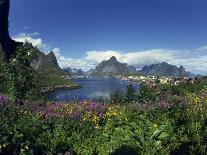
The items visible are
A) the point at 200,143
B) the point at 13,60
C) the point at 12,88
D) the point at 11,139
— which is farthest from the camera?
the point at 13,60

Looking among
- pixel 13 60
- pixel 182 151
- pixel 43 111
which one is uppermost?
pixel 13 60

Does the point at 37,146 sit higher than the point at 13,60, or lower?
lower

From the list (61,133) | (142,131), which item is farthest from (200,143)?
(61,133)

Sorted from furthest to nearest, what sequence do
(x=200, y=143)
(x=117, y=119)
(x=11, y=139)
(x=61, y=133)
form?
(x=117, y=119) < (x=61, y=133) < (x=200, y=143) < (x=11, y=139)

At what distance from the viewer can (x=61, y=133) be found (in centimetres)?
1141

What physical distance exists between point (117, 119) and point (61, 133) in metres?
1.94

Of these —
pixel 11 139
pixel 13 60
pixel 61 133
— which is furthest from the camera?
pixel 13 60

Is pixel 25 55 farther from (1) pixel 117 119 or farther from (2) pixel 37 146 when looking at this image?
(2) pixel 37 146

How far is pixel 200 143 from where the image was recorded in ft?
35.1

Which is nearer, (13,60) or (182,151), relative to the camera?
(182,151)

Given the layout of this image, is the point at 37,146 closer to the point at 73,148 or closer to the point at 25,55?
the point at 73,148

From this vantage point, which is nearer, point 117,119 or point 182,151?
point 182,151

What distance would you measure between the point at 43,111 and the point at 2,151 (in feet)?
11.3

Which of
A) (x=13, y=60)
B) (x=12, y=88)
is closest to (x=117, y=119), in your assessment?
(x=12, y=88)
